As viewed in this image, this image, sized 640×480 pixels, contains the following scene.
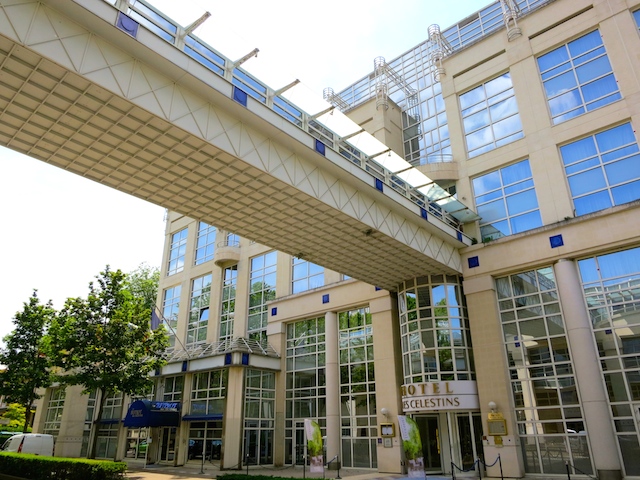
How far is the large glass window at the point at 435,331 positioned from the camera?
21234 mm

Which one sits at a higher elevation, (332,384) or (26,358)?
(26,358)

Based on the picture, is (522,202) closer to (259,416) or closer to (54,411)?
(259,416)

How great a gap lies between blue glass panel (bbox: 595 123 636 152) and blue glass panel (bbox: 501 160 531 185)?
3132mm

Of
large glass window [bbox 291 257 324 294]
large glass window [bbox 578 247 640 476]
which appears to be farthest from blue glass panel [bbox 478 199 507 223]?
large glass window [bbox 291 257 324 294]

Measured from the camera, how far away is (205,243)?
37406mm

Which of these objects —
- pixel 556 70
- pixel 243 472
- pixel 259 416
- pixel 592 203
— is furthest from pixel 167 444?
pixel 556 70

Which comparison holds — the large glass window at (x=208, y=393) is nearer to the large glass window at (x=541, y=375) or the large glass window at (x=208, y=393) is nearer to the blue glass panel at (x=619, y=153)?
the large glass window at (x=541, y=375)

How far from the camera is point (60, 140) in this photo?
1262cm

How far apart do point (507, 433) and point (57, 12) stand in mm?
20558

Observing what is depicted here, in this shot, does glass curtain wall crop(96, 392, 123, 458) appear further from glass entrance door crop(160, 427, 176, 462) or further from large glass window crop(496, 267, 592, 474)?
large glass window crop(496, 267, 592, 474)

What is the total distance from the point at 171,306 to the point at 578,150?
103ft

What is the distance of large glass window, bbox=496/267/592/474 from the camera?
18.0 m

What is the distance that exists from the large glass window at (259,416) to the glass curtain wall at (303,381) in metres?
0.98

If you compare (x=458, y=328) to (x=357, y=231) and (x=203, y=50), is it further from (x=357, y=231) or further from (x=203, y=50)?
(x=203, y=50)
